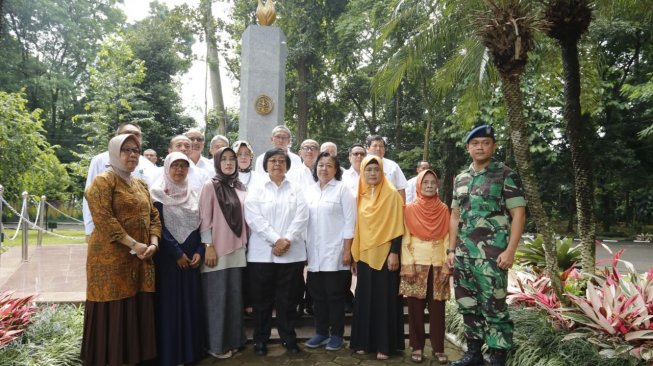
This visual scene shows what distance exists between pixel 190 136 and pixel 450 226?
309 centimetres

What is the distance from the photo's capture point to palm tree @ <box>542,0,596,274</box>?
421cm

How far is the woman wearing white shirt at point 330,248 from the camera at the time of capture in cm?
396

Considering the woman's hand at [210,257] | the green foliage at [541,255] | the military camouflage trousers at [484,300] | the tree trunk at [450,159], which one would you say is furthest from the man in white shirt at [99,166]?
the tree trunk at [450,159]

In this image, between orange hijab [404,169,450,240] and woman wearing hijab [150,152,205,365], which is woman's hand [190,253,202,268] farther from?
orange hijab [404,169,450,240]

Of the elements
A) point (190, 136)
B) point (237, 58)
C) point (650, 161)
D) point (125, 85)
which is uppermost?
point (237, 58)

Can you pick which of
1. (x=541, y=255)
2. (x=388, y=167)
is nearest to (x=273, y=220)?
(x=388, y=167)

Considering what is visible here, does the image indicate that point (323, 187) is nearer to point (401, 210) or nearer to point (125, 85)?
point (401, 210)

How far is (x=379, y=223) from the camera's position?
3.81 metres

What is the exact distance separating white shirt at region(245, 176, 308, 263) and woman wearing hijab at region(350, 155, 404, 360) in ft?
1.72

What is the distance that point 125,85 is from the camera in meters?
15.1

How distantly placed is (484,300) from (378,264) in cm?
92

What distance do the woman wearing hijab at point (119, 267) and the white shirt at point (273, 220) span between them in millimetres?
858

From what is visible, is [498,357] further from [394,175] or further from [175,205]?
[175,205]

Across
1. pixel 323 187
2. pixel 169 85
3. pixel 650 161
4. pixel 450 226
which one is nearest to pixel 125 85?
pixel 169 85
